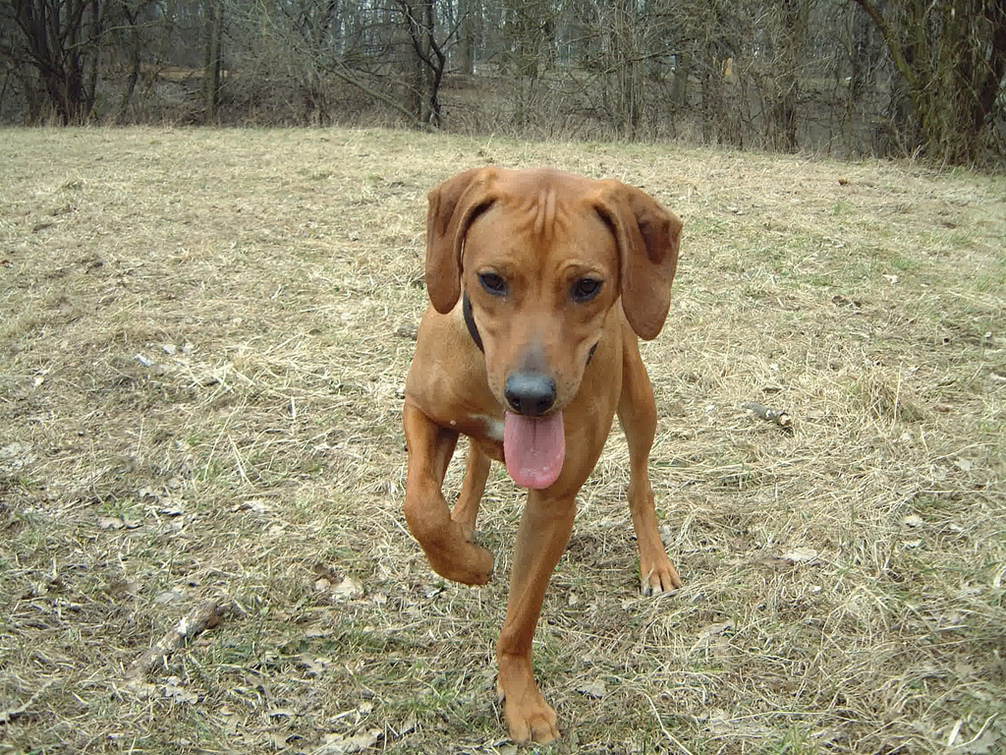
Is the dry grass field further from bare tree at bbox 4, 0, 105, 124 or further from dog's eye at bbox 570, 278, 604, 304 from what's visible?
bare tree at bbox 4, 0, 105, 124

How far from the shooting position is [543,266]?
226 cm

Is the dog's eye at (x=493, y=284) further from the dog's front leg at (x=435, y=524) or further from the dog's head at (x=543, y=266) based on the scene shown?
the dog's front leg at (x=435, y=524)

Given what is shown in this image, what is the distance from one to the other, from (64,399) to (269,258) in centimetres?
237

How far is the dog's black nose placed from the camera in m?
2.15

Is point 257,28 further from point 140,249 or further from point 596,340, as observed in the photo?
point 596,340

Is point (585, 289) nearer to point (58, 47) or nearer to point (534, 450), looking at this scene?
point (534, 450)

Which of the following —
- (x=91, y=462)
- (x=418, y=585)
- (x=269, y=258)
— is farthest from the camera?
(x=269, y=258)

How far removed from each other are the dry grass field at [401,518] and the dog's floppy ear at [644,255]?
1.27 m

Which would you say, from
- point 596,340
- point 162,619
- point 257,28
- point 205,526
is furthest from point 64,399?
point 257,28

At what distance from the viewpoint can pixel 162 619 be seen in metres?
3.04

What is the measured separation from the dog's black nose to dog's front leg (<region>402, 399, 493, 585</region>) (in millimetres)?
451

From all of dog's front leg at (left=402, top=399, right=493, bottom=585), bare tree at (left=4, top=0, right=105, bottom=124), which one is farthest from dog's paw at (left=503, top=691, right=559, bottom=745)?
bare tree at (left=4, top=0, right=105, bottom=124)

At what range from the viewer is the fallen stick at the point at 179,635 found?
2789 millimetres

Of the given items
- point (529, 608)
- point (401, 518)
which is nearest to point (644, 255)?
point (529, 608)
